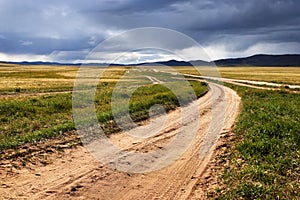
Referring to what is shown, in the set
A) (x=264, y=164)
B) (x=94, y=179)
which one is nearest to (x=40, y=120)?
(x=94, y=179)

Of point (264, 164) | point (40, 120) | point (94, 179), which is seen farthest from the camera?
point (40, 120)

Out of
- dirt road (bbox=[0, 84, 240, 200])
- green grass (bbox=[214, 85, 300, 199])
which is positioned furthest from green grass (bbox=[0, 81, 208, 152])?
green grass (bbox=[214, 85, 300, 199])

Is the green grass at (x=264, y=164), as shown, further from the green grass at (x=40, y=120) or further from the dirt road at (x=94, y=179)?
the green grass at (x=40, y=120)

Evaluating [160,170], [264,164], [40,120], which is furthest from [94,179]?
[40,120]

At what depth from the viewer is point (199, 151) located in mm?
11250

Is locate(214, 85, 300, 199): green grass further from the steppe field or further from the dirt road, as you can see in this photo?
the dirt road

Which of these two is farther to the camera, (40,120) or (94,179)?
(40,120)

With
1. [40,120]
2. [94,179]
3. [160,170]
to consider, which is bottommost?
[160,170]

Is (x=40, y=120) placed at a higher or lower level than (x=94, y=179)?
higher

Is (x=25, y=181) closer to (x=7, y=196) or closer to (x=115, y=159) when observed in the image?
(x=7, y=196)

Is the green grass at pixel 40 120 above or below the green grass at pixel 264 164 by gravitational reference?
above

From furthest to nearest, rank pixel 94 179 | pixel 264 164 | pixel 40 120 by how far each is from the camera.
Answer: pixel 40 120 → pixel 264 164 → pixel 94 179

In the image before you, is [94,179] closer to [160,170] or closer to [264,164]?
[160,170]

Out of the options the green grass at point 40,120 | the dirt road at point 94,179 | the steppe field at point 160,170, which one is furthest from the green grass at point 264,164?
the green grass at point 40,120
